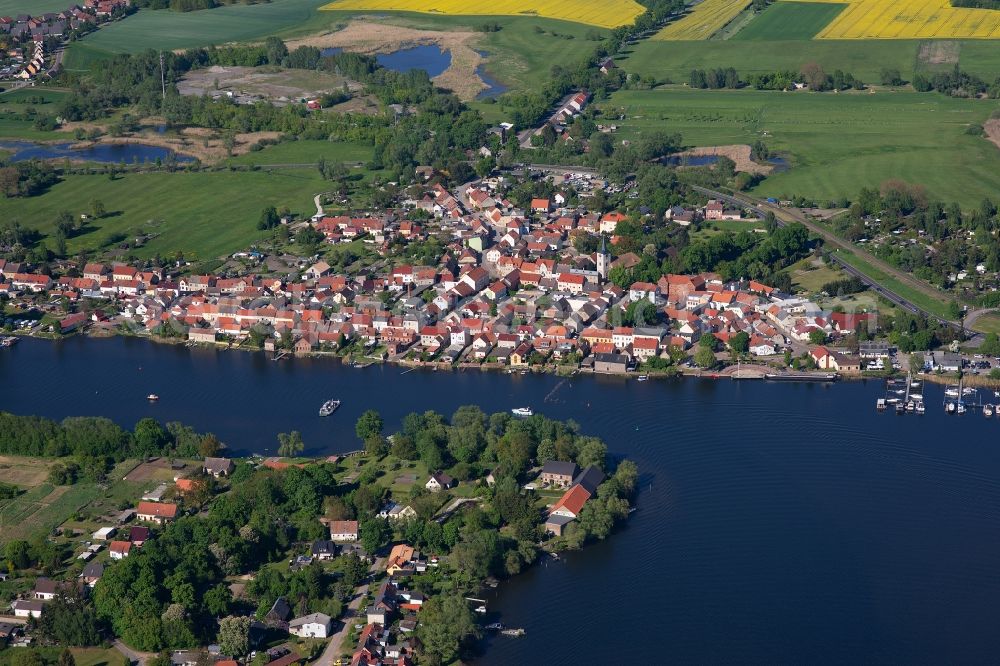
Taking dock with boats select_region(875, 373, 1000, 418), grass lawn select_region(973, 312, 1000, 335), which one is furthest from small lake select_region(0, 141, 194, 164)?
dock with boats select_region(875, 373, 1000, 418)

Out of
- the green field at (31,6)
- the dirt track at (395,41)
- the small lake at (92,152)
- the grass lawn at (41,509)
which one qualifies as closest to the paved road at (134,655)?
the grass lawn at (41,509)

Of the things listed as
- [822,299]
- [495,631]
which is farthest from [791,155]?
[495,631]

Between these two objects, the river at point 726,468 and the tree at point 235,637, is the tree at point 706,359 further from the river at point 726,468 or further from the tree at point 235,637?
the tree at point 235,637

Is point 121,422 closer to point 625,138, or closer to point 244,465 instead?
point 244,465

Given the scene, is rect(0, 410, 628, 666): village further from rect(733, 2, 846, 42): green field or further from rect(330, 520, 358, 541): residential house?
rect(733, 2, 846, 42): green field

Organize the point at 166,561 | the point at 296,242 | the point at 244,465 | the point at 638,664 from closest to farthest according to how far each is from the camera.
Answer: the point at 638,664 → the point at 166,561 → the point at 244,465 → the point at 296,242

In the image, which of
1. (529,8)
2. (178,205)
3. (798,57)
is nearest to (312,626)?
(178,205)

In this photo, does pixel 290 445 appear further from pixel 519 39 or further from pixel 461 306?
pixel 519 39
